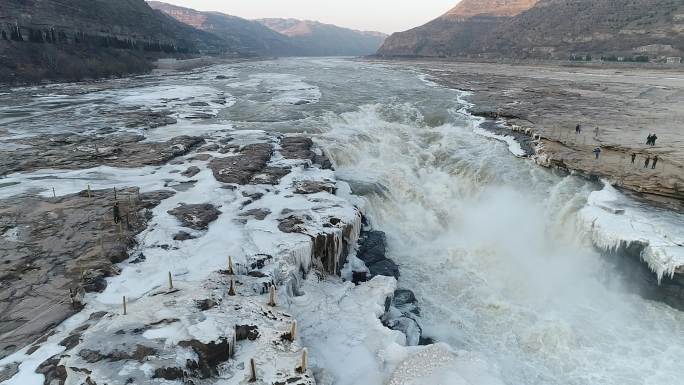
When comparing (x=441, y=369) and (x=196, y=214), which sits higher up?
(x=196, y=214)

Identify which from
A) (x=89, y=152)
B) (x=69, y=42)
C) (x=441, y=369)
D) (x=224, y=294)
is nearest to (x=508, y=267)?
(x=441, y=369)

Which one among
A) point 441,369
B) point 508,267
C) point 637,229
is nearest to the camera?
point 441,369

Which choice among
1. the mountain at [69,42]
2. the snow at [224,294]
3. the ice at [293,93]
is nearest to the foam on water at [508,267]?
the snow at [224,294]

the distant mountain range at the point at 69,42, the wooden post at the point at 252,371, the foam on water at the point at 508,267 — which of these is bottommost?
the foam on water at the point at 508,267

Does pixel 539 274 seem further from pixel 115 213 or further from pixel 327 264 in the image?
pixel 115 213

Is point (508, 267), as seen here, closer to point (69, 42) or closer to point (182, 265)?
point (182, 265)

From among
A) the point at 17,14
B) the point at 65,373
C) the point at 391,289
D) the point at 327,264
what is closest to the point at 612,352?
the point at 391,289

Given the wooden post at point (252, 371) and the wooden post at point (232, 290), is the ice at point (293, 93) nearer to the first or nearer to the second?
the wooden post at point (232, 290)
